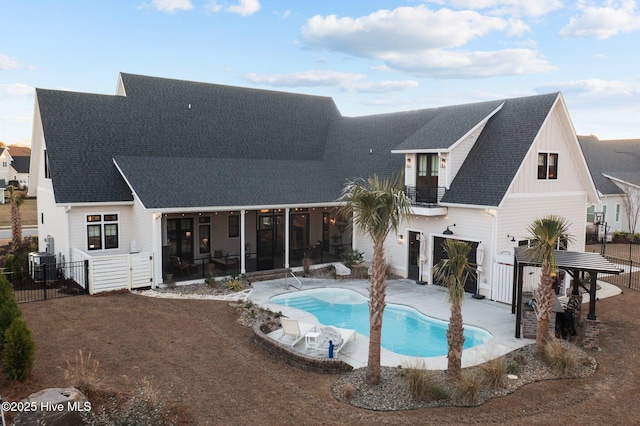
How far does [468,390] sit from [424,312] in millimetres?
6640

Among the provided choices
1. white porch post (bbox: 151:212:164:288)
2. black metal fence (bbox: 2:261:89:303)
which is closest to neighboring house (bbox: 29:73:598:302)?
white porch post (bbox: 151:212:164:288)

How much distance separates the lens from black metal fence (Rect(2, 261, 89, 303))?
54.7 ft

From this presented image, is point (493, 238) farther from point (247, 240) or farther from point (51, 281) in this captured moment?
point (51, 281)

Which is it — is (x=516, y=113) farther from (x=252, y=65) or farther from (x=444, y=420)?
(x=252, y=65)

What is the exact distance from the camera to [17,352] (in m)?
→ 8.83

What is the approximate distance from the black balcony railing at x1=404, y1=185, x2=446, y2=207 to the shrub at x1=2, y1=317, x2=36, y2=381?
14640mm

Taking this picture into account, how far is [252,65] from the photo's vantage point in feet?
96.3

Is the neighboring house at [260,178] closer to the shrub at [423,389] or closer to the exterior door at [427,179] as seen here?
the exterior door at [427,179]

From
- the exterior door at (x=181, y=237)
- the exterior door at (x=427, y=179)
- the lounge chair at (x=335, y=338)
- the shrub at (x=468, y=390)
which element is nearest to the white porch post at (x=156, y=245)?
the exterior door at (x=181, y=237)

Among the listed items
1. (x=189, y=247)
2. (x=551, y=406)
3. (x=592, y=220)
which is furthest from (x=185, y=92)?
(x=592, y=220)

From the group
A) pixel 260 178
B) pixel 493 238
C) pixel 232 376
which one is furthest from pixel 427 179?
pixel 232 376

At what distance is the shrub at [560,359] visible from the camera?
10570mm

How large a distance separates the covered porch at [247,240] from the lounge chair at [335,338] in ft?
24.5

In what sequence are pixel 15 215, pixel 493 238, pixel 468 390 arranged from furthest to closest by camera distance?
pixel 15 215 < pixel 493 238 < pixel 468 390
